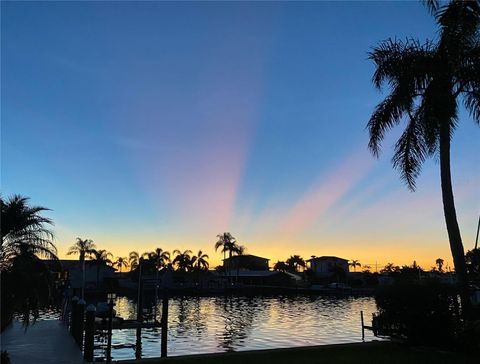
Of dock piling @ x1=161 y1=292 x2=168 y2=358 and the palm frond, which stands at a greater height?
the palm frond

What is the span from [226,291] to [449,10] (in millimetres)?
100766

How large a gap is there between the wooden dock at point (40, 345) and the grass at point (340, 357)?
17.0 ft

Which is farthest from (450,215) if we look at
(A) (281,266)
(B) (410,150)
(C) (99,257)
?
(A) (281,266)

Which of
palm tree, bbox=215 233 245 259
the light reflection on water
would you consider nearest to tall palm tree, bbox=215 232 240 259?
palm tree, bbox=215 233 245 259

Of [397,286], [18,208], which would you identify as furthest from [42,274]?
[397,286]

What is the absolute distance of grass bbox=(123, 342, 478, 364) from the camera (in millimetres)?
14641

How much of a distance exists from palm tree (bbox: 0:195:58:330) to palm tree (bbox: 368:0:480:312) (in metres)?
14.3

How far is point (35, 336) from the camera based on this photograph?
2480 centimetres

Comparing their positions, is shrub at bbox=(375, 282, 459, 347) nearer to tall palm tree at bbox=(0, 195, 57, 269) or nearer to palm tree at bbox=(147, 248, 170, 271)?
tall palm tree at bbox=(0, 195, 57, 269)

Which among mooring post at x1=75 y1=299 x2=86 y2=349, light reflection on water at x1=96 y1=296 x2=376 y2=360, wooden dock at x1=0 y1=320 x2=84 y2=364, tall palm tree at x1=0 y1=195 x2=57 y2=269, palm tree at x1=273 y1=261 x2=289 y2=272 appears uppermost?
palm tree at x1=273 y1=261 x2=289 y2=272

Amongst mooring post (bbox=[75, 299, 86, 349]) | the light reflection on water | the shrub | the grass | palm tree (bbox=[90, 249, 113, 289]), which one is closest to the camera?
the grass

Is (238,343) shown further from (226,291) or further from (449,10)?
(226,291)

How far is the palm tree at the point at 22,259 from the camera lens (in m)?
16.7

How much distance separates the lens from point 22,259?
18234 mm
